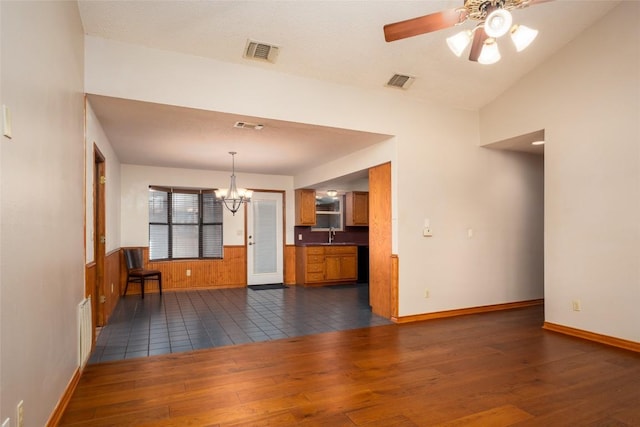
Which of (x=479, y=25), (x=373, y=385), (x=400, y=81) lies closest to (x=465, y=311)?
(x=373, y=385)

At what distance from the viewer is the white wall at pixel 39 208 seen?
1599mm

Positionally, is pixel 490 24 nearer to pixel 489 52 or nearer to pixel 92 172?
pixel 489 52

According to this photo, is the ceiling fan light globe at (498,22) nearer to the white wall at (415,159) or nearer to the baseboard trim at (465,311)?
the white wall at (415,159)

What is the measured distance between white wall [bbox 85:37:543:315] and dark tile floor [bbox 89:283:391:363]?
1171 mm

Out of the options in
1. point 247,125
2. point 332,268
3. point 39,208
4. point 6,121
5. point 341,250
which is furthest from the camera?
point 341,250

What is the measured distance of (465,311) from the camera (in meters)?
5.14

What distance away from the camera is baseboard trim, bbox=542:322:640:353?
3.61 metres

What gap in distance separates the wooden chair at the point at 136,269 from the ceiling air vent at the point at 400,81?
486cm

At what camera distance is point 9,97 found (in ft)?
5.25

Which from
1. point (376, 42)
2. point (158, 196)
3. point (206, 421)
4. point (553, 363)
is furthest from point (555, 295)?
point (158, 196)

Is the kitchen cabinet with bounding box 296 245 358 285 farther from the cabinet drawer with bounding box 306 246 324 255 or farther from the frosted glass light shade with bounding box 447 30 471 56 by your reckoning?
the frosted glass light shade with bounding box 447 30 471 56

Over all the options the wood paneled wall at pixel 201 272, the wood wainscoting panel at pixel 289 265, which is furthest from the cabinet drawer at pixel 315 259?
the wood paneled wall at pixel 201 272

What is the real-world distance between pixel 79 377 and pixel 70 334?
0.48 meters

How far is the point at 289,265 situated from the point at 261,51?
5322mm
